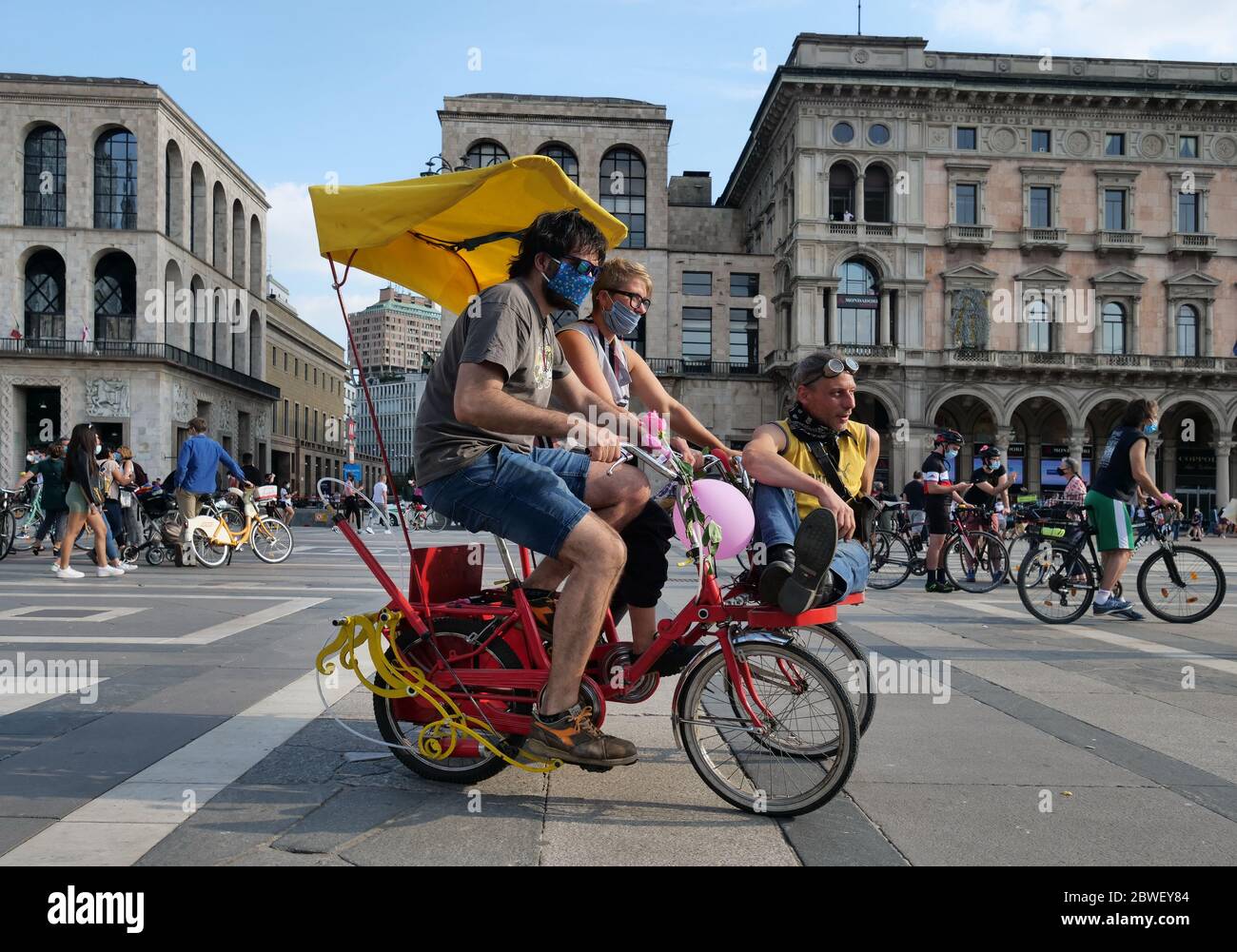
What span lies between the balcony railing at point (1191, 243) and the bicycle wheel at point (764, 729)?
169 ft

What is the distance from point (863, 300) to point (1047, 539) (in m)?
38.8

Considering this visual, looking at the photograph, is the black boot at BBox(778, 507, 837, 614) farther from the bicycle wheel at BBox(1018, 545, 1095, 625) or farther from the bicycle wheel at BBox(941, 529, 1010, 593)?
the bicycle wheel at BBox(941, 529, 1010, 593)

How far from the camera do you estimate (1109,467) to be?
8.49 m

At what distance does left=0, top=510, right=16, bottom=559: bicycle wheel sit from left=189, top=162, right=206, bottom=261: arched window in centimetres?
4434

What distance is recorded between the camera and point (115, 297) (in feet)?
167

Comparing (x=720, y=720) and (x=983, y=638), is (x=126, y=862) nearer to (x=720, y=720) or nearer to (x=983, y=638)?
(x=720, y=720)

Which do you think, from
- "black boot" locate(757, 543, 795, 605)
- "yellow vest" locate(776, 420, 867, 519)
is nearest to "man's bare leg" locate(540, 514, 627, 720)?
"black boot" locate(757, 543, 795, 605)

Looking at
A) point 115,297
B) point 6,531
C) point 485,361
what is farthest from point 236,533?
point 115,297

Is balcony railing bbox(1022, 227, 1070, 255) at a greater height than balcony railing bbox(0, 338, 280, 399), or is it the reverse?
balcony railing bbox(1022, 227, 1070, 255)

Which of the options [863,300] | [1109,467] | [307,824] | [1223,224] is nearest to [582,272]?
[307,824]

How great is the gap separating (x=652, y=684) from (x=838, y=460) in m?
1.28

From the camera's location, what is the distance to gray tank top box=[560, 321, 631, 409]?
4.01 metres

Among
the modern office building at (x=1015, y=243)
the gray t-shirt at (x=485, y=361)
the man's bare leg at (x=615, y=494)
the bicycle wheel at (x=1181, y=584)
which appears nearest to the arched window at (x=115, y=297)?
the modern office building at (x=1015, y=243)
